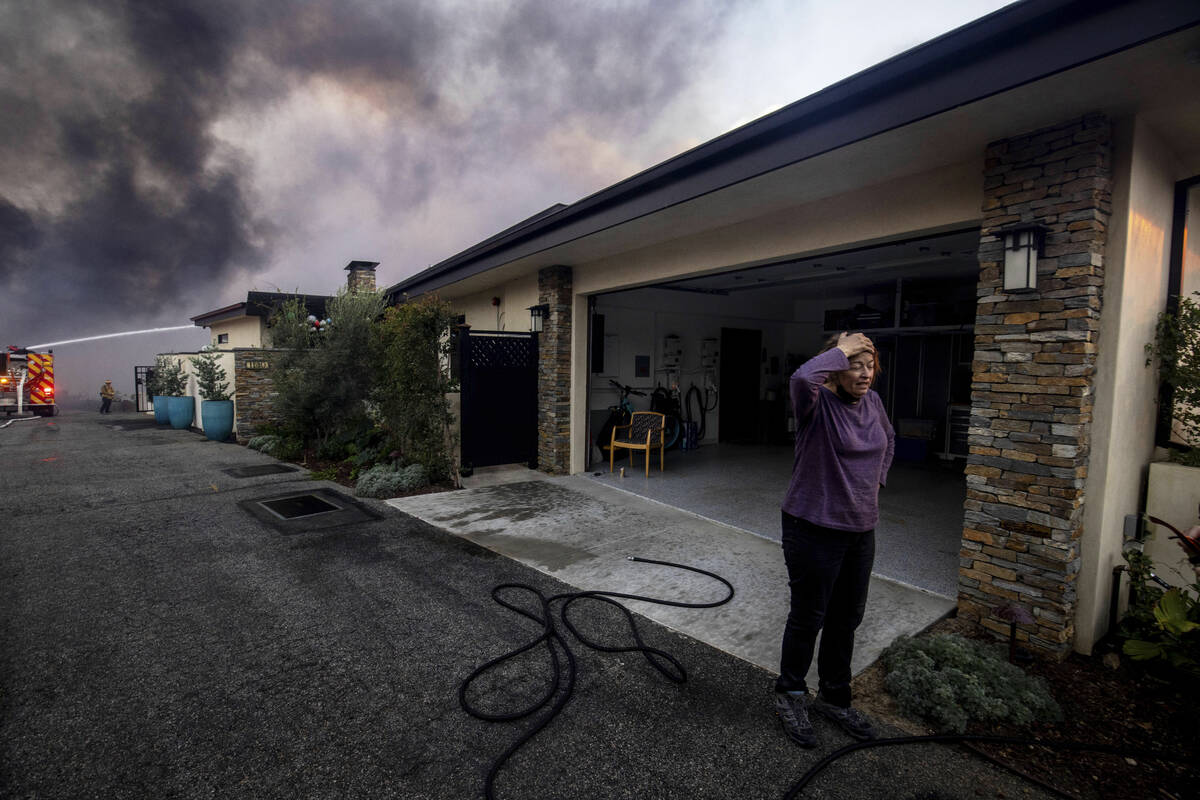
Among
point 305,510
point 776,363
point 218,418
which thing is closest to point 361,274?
point 218,418

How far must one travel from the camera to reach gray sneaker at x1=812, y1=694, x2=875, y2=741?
2.31 meters

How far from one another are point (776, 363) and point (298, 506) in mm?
8999

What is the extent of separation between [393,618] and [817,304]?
10.4m

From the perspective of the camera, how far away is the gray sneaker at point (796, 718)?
2.24 m

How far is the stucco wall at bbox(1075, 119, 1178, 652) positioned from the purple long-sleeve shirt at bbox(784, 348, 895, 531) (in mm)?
1680

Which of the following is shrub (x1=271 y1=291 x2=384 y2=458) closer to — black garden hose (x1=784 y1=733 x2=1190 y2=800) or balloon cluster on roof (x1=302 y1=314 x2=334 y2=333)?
balloon cluster on roof (x1=302 y1=314 x2=334 y2=333)

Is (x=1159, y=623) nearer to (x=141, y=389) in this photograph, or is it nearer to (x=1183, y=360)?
(x=1183, y=360)

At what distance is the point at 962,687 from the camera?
250 cm

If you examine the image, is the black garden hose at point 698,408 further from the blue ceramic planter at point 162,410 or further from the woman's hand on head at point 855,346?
the blue ceramic planter at point 162,410

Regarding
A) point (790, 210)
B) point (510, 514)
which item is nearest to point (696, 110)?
point (790, 210)

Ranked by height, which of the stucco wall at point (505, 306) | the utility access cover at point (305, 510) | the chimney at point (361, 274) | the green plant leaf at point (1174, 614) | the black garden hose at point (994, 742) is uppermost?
the chimney at point (361, 274)

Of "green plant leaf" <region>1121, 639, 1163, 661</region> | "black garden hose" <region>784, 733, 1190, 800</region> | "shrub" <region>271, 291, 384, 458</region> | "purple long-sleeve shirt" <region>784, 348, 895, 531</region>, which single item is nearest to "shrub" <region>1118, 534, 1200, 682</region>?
"green plant leaf" <region>1121, 639, 1163, 661</region>

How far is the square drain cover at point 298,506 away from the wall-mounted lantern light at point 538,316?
3577 millimetres

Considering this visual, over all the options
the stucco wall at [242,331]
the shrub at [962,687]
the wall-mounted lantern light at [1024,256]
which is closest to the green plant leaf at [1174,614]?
the shrub at [962,687]
